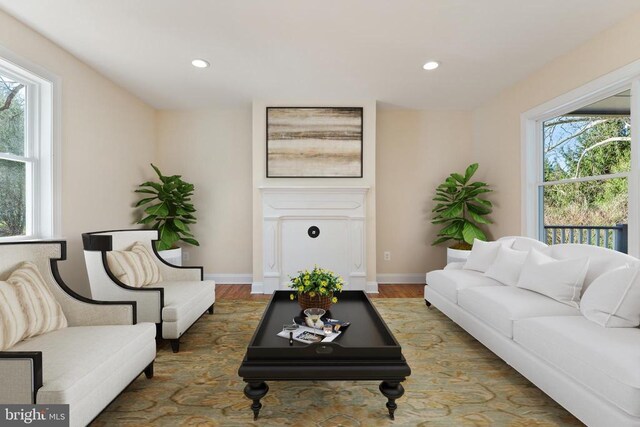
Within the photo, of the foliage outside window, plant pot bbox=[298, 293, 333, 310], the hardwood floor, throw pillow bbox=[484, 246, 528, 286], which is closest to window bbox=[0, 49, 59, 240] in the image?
the foliage outside window

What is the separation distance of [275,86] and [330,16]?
5.23 feet

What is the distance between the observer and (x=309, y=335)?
6.48ft

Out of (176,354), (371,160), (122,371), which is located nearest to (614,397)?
(122,371)

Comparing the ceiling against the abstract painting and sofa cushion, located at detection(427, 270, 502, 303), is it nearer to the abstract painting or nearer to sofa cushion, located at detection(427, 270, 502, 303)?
the abstract painting

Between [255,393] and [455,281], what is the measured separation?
204 cm

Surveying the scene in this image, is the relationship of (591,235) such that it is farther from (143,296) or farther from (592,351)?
(143,296)

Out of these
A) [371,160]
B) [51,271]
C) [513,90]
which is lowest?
[51,271]

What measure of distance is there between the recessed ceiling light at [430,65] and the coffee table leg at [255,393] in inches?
126

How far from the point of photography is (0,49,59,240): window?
272cm

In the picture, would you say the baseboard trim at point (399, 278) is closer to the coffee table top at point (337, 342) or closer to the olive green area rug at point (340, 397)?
the olive green area rug at point (340, 397)

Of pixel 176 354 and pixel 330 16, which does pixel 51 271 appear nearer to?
pixel 176 354

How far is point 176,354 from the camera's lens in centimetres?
257

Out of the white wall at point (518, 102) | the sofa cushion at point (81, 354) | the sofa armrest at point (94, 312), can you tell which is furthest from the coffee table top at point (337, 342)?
the white wall at point (518, 102)

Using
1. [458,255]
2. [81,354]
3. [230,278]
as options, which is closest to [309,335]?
[81,354]
